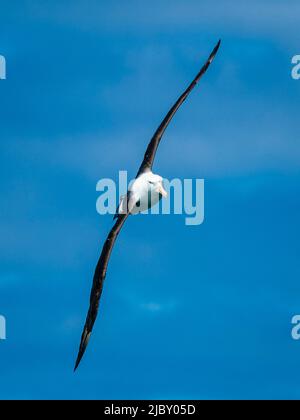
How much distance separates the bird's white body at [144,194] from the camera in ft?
61.1

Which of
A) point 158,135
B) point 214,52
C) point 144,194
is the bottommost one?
point 144,194

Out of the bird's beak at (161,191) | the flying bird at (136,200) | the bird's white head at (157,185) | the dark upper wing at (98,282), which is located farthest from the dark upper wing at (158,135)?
the dark upper wing at (98,282)

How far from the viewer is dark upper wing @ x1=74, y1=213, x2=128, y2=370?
17.5 metres

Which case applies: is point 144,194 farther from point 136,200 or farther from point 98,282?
point 98,282

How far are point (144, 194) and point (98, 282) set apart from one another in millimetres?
2186

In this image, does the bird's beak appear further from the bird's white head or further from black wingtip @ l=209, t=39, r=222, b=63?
black wingtip @ l=209, t=39, r=222, b=63

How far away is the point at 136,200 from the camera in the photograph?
734 inches

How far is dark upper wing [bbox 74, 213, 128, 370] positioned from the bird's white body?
1.78 ft

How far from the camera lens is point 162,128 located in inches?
794

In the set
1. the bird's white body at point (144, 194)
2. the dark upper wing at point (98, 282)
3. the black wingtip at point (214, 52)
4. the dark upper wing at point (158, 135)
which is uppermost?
the black wingtip at point (214, 52)

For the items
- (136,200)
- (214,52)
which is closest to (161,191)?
(136,200)

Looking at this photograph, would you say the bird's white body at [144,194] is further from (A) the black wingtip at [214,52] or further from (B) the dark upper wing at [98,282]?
(A) the black wingtip at [214,52]
